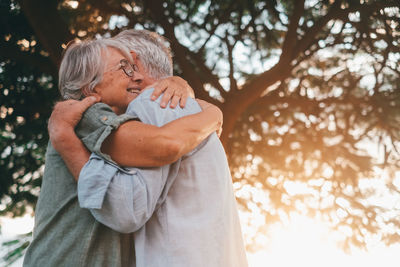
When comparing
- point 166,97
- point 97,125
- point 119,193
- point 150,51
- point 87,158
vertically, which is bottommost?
point 119,193

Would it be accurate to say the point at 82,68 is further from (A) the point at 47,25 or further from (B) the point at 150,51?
(A) the point at 47,25

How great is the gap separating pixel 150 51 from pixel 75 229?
0.91 m

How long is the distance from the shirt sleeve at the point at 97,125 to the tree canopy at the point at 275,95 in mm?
2739

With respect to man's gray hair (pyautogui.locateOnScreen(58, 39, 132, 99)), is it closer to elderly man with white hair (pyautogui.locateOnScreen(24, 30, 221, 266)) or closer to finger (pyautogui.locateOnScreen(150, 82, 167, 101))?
elderly man with white hair (pyautogui.locateOnScreen(24, 30, 221, 266))

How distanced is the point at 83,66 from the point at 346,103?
13.3 feet

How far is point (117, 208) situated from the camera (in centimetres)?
125

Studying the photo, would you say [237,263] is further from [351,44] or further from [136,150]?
[351,44]

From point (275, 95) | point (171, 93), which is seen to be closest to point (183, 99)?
point (171, 93)

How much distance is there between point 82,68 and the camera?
1.71m

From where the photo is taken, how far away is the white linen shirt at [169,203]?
4.14 feet

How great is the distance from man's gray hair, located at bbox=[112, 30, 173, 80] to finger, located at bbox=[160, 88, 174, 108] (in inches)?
14.0

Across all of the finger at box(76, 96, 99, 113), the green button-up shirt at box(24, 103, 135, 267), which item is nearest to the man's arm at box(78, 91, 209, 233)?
the green button-up shirt at box(24, 103, 135, 267)

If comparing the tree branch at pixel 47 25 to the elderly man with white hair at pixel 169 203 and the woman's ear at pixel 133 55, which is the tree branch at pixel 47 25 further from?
the elderly man with white hair at pixel 169 203

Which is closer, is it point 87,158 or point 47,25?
point 87,158
